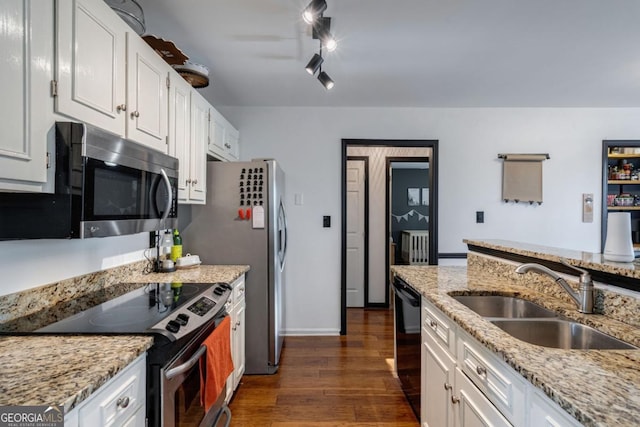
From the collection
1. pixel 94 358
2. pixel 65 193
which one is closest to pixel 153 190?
pixel 65 193

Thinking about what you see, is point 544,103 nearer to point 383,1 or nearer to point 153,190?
point 383,1

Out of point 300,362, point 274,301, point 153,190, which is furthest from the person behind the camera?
point 300,362

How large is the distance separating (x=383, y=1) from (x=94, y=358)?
1.93 meters

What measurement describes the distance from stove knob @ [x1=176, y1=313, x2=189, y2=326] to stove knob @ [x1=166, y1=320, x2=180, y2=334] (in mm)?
24

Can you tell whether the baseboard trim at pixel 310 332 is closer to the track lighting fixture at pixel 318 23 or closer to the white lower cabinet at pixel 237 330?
the white lower cabinet at pixel 237 330

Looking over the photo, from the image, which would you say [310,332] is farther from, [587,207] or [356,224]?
[587,207]

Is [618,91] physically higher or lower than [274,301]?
higher

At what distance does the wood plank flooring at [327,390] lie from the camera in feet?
6.65

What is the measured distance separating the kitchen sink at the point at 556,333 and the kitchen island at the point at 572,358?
0.12ft

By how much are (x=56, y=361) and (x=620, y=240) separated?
2.13 m

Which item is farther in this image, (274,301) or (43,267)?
(274,301)

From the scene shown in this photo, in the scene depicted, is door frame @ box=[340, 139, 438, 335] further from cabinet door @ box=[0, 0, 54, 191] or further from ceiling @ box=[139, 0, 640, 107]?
cabinet door @ box=[0, 0, 54, 191]

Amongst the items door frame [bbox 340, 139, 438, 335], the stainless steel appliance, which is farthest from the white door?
A: the stainless steel appliance

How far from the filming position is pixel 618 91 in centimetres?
293
